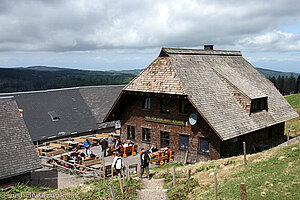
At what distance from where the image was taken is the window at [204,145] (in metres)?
22.1

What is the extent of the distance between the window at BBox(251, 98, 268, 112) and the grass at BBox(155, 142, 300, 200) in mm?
7605

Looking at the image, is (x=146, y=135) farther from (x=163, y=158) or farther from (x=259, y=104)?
(x=259, y=104)

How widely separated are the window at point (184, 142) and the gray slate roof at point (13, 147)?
35.3ft

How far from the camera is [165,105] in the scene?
989 inches

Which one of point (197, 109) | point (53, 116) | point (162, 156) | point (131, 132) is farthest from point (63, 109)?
point (197, 109)

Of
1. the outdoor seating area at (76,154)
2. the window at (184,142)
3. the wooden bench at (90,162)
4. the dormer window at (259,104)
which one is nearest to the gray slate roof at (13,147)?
the outdoor seating area at (76,154)

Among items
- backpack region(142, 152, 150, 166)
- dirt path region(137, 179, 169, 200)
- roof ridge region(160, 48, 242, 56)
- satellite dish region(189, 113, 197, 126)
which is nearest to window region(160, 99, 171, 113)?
satellite dish region(189, 113, 197, 126)

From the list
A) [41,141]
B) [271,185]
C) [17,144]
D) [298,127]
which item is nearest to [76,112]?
[41,141]

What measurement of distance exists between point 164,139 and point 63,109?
16383 mm

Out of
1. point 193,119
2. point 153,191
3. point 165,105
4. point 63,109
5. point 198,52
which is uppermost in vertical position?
point 198,52

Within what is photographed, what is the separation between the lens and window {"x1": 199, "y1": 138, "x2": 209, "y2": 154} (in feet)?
72.4

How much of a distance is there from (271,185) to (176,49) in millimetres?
17177

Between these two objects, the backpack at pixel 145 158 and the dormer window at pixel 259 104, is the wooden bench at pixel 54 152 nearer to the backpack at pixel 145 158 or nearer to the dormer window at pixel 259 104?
the backpack at pixel 145 158

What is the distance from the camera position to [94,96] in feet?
136
